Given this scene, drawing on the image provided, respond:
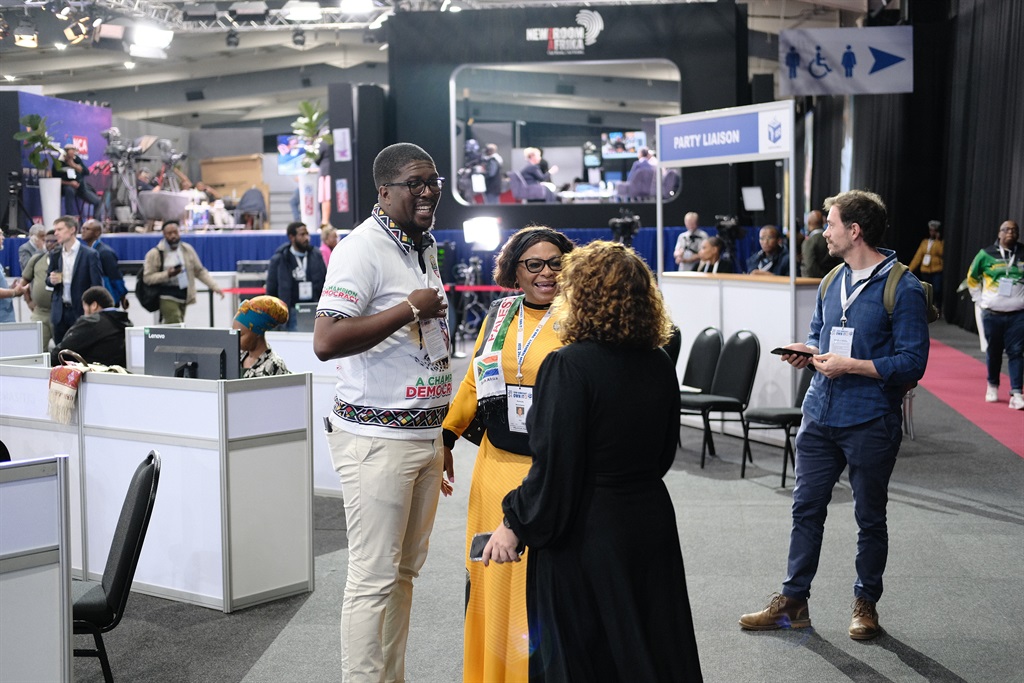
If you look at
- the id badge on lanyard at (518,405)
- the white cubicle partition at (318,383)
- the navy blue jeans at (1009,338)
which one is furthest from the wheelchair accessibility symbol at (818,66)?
the id badge on lanyard at (518,405)

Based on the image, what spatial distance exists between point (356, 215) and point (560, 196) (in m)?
3.19

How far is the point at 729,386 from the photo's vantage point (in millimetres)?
6598

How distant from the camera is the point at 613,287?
201 centimetres

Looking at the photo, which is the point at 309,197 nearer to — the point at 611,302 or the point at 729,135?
the point at 729,135

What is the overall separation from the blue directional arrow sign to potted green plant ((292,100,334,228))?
8.10 meters

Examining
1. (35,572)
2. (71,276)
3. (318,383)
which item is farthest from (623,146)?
(35,572)

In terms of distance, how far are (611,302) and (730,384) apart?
15.7 feet

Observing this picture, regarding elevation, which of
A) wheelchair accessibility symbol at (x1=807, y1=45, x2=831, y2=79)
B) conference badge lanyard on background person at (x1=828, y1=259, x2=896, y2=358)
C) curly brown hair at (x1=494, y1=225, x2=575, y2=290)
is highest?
wheelchair accessibility symbol at (x1=807, y1=45, x2=831, y2=79)

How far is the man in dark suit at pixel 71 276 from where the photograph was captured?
27.6ft

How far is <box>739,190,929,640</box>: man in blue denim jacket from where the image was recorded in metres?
3.49

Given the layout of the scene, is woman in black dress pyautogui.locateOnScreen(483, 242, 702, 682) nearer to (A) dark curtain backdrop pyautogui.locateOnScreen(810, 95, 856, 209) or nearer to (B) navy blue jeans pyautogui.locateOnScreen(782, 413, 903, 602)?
(B) navy blue jeans pyautogui.locateOnScreen(782, 413, 903, 602)

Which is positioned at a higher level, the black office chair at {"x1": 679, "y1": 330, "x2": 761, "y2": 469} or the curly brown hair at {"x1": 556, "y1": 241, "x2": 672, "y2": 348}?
the curly brown hair at {"x1": 556, "y1": 241, "x2": 672, "y2": 348}

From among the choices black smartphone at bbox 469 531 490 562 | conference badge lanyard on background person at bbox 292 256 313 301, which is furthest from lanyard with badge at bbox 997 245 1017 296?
black smartphone at bbox 469 531 490 562

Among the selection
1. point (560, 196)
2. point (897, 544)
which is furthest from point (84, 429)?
point (560, 196)
